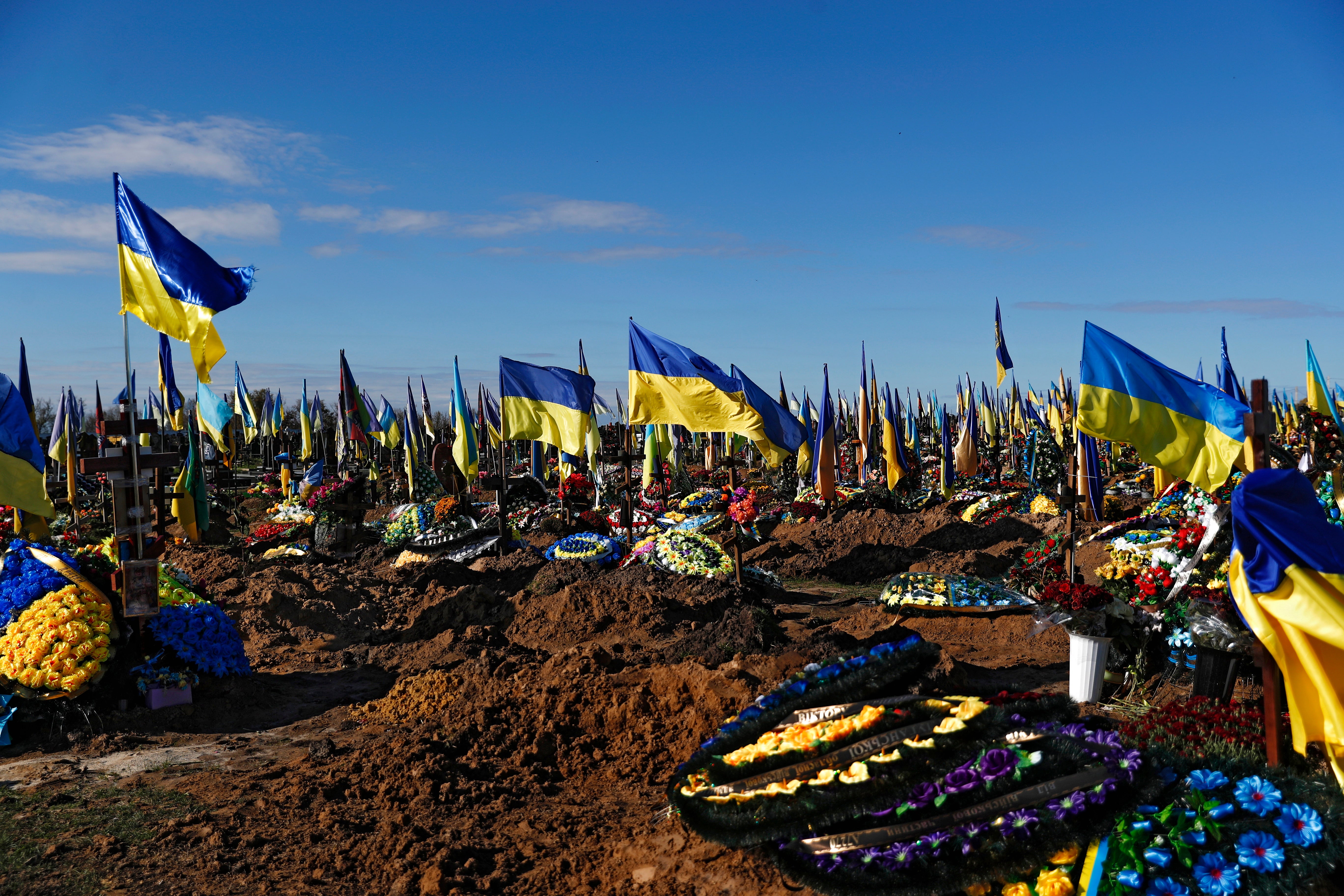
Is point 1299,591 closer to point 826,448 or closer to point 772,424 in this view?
point 772,424

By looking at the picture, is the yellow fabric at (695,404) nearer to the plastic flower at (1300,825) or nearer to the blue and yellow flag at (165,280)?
the blue and yellow flag at (165,280)

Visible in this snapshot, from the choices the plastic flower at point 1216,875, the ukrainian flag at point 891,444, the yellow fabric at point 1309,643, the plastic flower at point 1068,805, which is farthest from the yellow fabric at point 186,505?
the ukrainian flag at point 891,444

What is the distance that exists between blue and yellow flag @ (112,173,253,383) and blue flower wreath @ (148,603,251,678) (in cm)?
223

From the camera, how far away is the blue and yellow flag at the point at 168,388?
62.0ft

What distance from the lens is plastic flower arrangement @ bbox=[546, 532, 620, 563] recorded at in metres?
14.8

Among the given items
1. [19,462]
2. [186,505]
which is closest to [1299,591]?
[19,462]

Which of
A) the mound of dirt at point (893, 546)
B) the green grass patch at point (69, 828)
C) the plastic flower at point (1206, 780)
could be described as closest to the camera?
the plastic flower at point (1206, 780)

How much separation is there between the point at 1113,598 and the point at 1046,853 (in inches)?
191

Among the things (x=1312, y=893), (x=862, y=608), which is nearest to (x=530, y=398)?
(x=862, y=608)

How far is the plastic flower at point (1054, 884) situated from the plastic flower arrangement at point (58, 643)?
733 centimetres

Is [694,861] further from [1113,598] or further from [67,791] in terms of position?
[1113,598]

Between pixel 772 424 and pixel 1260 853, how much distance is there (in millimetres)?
10112

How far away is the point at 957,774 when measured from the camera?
4.18 m

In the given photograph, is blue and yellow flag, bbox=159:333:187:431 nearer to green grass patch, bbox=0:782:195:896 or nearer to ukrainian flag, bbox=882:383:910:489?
green grass patch, bbox=0:782:195:896
